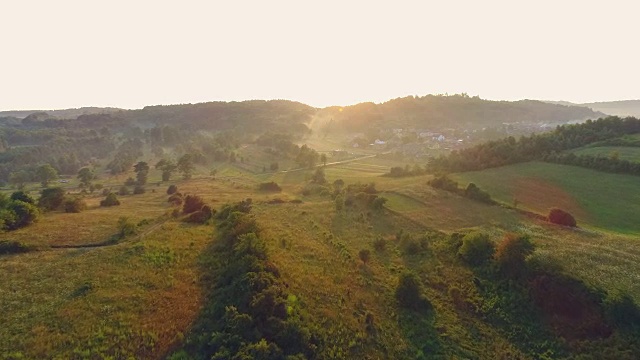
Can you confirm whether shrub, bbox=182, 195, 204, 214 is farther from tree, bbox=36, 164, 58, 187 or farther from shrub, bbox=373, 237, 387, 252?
tree, bbox=36, 164, 58, 187

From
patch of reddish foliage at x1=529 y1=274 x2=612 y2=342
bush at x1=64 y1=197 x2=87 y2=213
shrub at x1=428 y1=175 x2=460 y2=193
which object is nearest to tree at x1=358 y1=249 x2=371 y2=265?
patch of reddish foliage at x1=529 y1=274 x2=612 y2=342

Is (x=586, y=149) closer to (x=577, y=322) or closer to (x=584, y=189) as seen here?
(x=584, y=189)

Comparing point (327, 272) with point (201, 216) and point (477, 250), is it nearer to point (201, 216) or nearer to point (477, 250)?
point (477, 250)

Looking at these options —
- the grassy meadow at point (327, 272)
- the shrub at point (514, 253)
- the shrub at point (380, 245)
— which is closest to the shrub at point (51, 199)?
the grassy meadow at point (327, 272)

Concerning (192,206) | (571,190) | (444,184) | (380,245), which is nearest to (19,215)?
(192,206)

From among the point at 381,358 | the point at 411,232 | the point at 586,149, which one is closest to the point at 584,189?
the point at 586,149

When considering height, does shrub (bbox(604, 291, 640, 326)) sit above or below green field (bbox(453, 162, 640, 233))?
below
